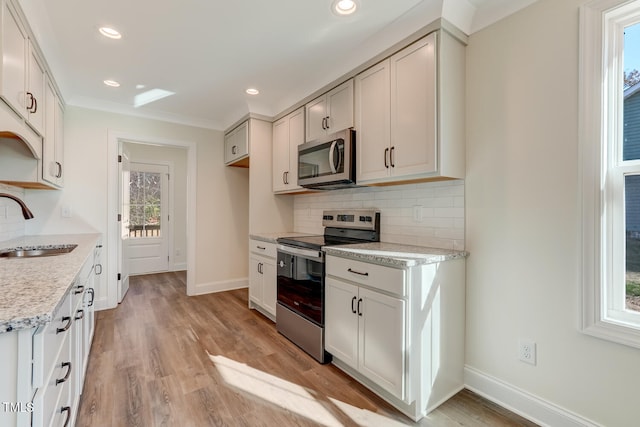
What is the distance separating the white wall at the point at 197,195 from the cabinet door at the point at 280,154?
3.57 ft

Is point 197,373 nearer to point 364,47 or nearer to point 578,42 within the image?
point 364,47

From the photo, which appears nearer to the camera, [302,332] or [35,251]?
[35,251]

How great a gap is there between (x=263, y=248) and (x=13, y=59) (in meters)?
2.25

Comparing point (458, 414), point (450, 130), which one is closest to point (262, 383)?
point (458, 414)

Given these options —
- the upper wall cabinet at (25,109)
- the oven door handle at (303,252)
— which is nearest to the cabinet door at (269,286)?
the oven door handle at (303,252)

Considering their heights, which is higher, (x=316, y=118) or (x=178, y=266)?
(x=316, y=118)

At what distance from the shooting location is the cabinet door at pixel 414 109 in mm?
1880

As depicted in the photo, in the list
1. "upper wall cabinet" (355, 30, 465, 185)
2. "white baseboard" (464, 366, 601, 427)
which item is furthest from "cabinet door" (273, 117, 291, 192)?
"white baseboard" (464, 366, 601, 427)

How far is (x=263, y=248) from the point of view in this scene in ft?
10.5

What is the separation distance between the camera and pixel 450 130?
1.93 meters

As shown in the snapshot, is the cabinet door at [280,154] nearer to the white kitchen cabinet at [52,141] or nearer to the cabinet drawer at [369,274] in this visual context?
the cabinet drawer at [369,274]

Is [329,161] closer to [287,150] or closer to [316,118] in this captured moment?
[316,118]

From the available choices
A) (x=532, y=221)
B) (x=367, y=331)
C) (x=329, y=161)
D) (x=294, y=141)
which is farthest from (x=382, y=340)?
(x=294, y=141)

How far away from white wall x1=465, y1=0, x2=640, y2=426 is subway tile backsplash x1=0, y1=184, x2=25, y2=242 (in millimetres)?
3591
